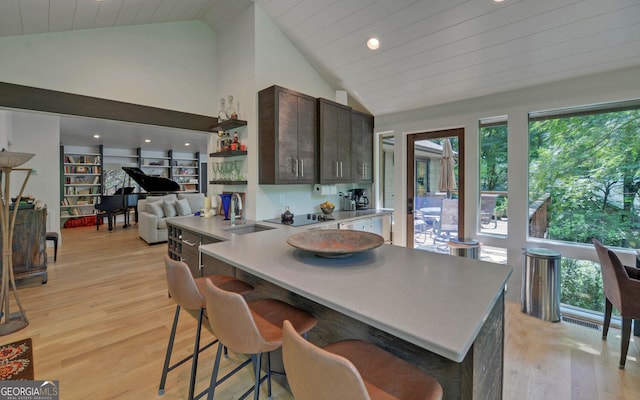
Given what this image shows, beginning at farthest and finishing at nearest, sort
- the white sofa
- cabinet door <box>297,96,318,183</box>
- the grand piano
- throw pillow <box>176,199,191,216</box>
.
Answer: the grand piano, throw pillow <box>176,199,191,216</box>, the white sofa, cabinet door <box>297,96,318,183</box>

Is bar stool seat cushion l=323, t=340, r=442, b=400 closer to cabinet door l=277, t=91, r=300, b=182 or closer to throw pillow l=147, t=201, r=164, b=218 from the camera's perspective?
cabinet door l=277, t=91, r=300, b=182

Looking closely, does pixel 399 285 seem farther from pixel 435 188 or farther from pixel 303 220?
pixel 435 188

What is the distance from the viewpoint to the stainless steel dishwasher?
11.9 feet

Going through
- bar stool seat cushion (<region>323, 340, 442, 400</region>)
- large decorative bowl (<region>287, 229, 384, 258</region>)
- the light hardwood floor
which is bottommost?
the light hardwood floor

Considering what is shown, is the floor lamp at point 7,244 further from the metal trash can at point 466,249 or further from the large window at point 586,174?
the large window at point 586,174

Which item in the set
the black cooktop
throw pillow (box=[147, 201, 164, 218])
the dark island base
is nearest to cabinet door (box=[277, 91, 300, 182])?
the black cooktop

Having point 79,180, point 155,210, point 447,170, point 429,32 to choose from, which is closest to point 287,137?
point 429,32

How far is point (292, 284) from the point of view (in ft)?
3.93

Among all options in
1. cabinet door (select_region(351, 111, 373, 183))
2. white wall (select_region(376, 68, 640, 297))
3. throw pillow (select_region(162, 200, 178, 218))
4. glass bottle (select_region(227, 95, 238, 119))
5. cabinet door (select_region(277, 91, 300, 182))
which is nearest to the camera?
white wall (select_region(376, 68, 640, 297))

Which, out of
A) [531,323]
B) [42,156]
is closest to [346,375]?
[531,323]

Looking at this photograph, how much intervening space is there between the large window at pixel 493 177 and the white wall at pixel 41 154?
7.68 metres

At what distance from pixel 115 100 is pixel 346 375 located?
145 inches

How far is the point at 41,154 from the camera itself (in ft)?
18.6

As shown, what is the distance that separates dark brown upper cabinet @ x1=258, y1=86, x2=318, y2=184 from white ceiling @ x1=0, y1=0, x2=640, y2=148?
0.85 metres
